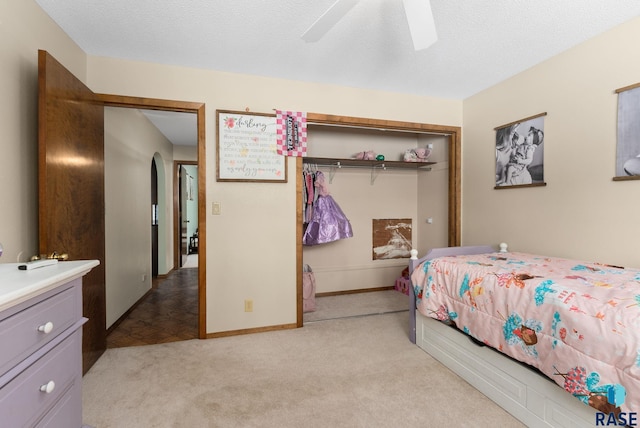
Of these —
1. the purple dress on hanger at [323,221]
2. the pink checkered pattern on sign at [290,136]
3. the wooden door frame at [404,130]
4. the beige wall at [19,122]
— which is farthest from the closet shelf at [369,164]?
the beige wall at [19,122]

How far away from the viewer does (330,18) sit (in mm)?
1521

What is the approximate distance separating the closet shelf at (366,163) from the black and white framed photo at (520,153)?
102 centimetres

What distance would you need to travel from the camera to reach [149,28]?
6.70 ft

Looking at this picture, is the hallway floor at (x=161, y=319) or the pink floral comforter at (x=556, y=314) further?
the hallway floor at (x=161, y=319)

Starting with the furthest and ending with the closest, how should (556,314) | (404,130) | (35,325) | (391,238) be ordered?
(391,238) → (404,130) → (556,314) → (35,325)

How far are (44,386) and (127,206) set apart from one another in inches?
104

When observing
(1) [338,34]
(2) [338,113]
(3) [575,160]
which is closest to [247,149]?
(2) [338,113]

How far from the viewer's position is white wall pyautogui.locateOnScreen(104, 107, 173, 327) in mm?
2873

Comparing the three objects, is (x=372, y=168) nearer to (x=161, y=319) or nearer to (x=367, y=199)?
(x=367, y=199)

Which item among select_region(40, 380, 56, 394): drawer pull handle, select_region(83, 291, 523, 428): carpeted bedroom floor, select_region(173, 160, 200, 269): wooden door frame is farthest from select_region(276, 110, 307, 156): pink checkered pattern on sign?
select_region(173, 160, 200, 269): wooden door frame

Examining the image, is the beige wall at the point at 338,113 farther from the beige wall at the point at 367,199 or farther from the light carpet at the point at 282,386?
the beige wall at the point at 367,199

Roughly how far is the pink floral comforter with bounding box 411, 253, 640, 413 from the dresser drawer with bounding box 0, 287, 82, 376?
81.6 inches

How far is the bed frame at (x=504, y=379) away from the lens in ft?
4.59

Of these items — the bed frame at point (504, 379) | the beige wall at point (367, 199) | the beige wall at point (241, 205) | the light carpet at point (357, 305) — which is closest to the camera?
the bed frame at point (504, 379)
